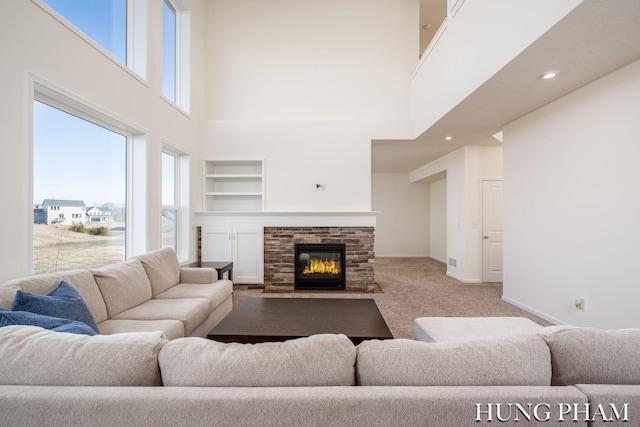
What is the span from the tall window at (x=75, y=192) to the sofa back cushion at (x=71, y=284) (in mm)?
433

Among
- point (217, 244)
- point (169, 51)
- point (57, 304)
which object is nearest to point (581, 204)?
point (57, 304)

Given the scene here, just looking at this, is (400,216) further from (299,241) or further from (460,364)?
(460,364)

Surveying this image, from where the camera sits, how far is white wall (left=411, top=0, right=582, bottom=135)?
211 centimetres

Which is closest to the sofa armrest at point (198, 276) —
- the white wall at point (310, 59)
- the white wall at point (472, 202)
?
the white wall at point (310, 59)

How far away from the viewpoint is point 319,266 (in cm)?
461

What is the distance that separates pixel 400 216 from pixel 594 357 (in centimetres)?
723

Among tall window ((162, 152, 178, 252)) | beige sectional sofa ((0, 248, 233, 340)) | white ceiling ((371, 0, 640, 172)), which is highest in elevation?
white ceiling ((371, 0, 640, 172))

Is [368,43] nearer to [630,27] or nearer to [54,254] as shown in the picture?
[630,27]

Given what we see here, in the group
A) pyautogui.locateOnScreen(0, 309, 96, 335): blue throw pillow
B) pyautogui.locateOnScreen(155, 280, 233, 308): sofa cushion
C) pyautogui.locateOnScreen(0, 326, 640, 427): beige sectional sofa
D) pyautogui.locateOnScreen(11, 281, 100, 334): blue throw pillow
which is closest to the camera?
pyautogui.locateOnScreen(0, 326, 640, 427): beige sectional sofa

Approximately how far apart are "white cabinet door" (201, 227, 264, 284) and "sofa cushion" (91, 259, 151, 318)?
1919 mm

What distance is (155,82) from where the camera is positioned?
3.41 metres

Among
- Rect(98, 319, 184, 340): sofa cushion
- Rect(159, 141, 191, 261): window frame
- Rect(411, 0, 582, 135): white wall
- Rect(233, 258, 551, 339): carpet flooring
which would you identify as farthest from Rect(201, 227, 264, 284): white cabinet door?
Rect(411, 0, 582, 135): white wall

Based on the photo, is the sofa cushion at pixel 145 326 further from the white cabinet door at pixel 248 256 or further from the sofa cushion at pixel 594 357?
the white cabinet door at pixel 248 256

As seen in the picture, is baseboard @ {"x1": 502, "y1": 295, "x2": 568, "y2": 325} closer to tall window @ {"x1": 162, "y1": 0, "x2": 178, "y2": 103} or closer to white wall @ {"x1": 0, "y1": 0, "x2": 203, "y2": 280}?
white wall @ {"x1": 0, "y1": 0, "x2": 203, "y2": 280}
